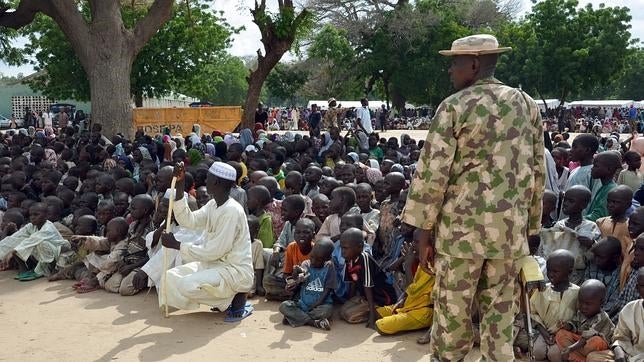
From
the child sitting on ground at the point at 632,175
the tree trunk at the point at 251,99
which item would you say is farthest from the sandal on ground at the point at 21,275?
the tree trunk at the point at 251,99

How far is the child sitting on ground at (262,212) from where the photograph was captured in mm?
6152

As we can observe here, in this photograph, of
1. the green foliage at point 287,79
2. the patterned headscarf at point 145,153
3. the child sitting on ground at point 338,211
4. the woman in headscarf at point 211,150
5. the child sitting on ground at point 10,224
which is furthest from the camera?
the green foliage at point 287,79

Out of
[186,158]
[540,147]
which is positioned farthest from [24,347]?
[186,158]

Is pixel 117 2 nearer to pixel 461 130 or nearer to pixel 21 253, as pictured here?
pixel 21 253

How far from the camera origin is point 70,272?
6500 mm

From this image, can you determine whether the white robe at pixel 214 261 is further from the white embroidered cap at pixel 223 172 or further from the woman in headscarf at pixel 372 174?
the woman in headscarf at pixel 372 174

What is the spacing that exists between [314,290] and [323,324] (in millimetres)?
309

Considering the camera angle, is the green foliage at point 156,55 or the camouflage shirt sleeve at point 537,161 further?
the green foliage at point 156,55

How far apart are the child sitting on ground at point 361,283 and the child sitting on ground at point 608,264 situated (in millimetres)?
1520

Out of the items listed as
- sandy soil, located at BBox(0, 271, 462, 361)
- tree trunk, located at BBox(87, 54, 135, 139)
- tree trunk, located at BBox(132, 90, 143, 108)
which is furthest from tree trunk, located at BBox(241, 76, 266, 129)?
tree trunk, located at BBox(132, 90, 143, 108)

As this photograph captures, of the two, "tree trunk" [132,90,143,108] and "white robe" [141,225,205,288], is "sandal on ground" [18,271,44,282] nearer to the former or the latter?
"white robe" [141,225,205,288]

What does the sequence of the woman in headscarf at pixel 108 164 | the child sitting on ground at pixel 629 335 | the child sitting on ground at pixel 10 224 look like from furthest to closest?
the woman in headscarf at pixel 108 164, the child sitting on ground at pixel 10 224, the child sitting on ground at pixel 629 335

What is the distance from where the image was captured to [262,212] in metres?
6.34

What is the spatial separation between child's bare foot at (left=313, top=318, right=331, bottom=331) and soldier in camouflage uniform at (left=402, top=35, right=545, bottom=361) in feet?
6.28
